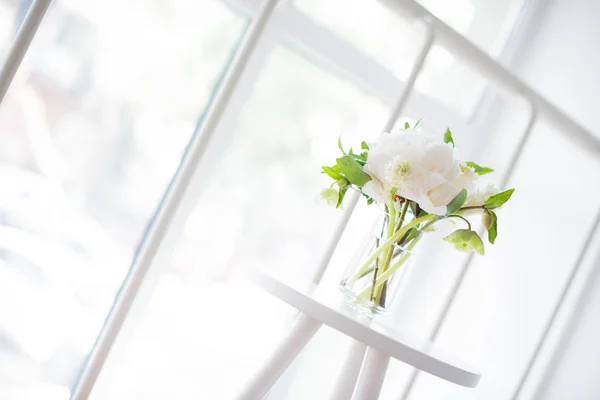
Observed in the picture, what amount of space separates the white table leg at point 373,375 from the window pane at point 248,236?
62 centimetres

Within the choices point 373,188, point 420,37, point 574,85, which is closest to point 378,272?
point 373,188

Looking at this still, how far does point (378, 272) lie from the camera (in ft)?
2.66

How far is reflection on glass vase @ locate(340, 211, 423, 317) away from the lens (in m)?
0.80

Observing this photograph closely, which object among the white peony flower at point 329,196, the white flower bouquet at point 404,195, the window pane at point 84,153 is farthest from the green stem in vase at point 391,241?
the window pane at point 84,153

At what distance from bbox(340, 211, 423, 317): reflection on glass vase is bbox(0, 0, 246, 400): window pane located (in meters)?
0.57

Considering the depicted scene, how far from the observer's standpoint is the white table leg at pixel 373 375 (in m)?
0.77

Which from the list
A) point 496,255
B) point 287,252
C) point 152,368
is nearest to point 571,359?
point 496,255

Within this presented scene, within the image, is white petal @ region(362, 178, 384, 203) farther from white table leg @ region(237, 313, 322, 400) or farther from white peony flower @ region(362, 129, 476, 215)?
white table leg @ region(237, 313, 322, 400)

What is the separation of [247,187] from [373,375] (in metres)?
0.67

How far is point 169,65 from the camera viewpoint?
119cm

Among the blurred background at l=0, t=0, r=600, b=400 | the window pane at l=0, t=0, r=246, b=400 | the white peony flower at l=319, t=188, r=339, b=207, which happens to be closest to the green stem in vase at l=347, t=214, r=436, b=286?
the white peony flower at l=319, t=188, r=339, b=207

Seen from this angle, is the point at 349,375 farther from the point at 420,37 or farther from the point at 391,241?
the point at 420,37

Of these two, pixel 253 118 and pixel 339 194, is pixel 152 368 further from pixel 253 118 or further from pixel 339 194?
pixel 339 194

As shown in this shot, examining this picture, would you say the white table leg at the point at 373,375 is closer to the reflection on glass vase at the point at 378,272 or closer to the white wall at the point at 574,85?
the reflection on glass vase at the point at 378,272
